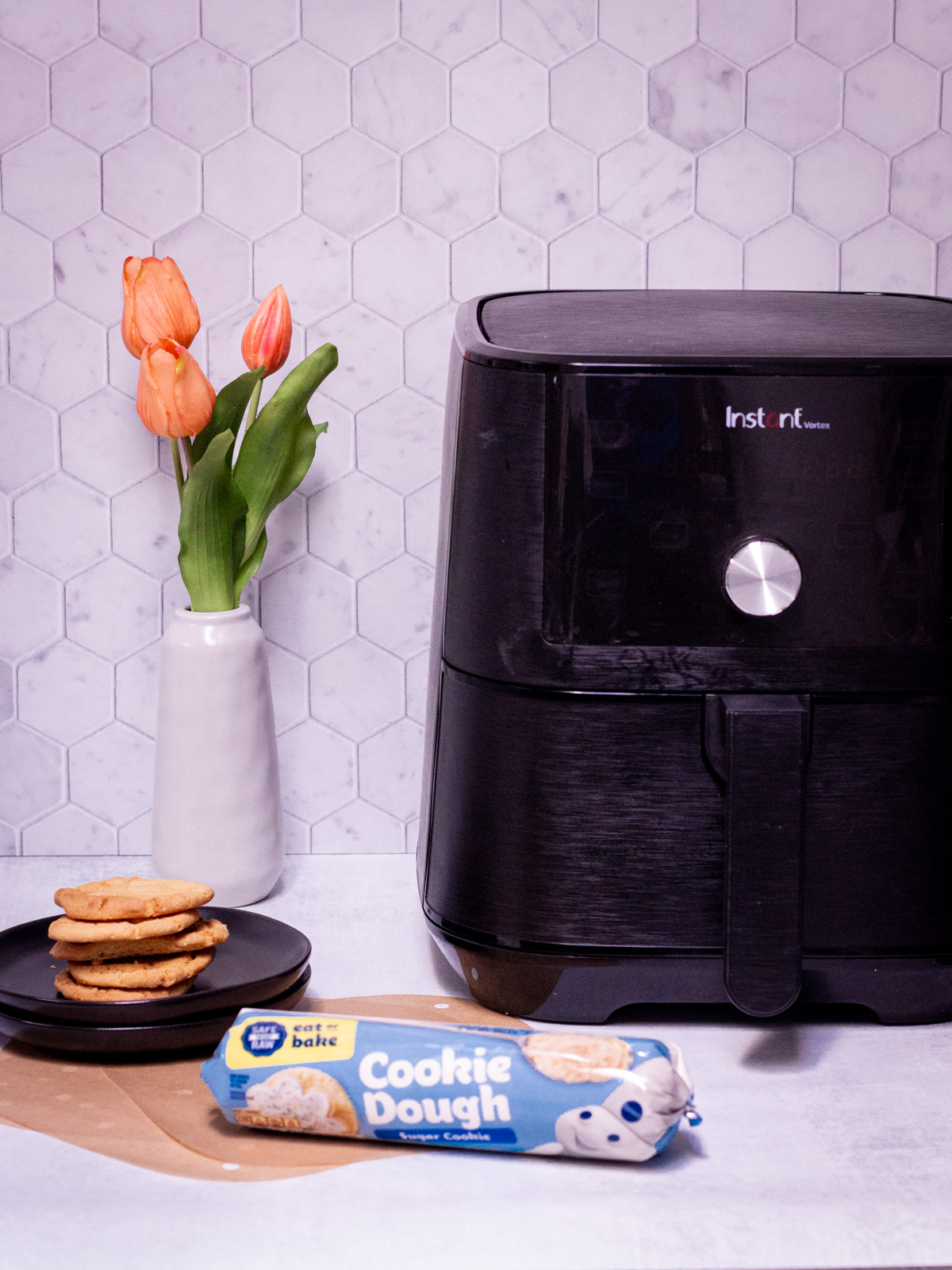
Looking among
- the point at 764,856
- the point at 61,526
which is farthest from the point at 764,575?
the point at 61,526

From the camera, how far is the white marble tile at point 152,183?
3.16 feet

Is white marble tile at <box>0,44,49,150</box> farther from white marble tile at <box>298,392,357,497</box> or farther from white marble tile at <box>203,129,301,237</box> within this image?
white marble tile at <box>298,392,357,497</box>

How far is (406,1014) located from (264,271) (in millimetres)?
557

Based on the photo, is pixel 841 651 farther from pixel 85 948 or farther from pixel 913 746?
pixel 85 948

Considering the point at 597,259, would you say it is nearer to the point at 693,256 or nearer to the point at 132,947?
the point at 693,256

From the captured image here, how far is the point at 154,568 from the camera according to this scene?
1.00 metres

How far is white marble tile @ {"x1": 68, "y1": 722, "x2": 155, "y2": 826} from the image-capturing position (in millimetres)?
1024

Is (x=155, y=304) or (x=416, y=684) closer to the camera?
(x=155, y=304)

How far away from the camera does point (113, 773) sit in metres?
1.03

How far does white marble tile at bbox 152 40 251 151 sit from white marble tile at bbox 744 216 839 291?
0.40m

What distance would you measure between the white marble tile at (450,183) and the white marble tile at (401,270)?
0.01m

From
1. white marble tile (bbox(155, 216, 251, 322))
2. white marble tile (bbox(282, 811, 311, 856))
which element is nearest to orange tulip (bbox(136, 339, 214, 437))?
white marble tile (bbox(155, 216, 251, 322))

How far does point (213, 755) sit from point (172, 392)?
244 mm

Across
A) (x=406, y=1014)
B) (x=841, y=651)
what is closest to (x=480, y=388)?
(x=841, y=651)
